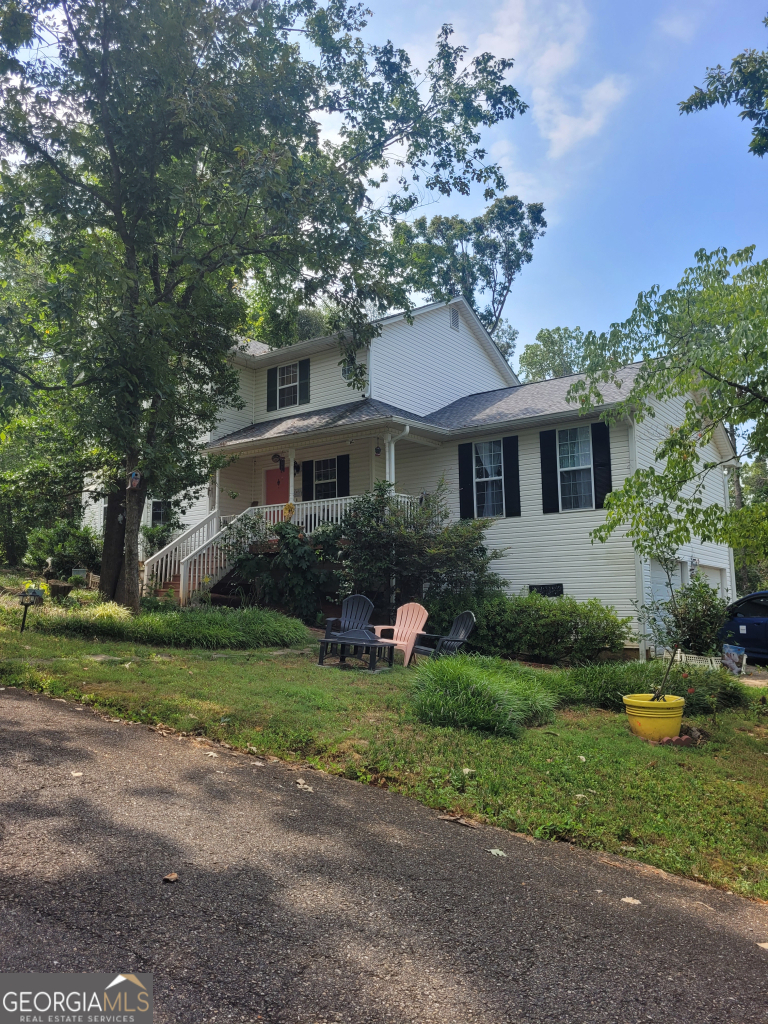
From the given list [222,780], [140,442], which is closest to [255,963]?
[222,780]

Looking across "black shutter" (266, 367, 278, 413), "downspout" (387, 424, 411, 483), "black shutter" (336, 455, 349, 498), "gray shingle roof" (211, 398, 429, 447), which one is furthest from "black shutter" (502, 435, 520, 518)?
"black shutter" (266, 367, 278, 413)

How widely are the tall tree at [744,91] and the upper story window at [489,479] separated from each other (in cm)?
767

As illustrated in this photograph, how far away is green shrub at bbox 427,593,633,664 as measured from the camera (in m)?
11.2

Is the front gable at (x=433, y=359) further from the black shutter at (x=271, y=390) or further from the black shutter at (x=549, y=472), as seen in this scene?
the black shutter at (x=549, y=472)

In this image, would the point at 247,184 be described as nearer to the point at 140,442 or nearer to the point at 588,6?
the point at 140,442

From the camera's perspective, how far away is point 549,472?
13.7m

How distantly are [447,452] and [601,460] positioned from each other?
3.81 meters

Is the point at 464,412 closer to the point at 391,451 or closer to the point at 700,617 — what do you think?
the point at 391,451

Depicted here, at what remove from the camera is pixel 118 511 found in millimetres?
14297

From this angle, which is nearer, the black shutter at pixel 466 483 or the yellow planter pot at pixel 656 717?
the yellow planter pot at pixel 656 717

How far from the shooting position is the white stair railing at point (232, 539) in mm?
14734

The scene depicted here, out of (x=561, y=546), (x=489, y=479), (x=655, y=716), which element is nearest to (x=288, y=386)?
(x=489, y=479)

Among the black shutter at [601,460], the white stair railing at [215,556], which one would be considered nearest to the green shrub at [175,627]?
the white stair railing at [215,556]

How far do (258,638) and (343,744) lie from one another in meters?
5.68
